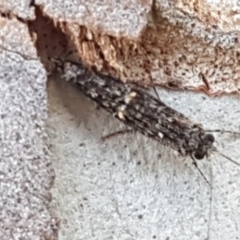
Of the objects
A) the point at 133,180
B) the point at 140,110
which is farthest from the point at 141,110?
the point at 133,180

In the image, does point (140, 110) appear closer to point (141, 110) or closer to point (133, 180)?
point (141, 110)

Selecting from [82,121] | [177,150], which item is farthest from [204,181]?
[82,121]

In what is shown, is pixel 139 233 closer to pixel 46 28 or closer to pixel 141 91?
pixel 141 91

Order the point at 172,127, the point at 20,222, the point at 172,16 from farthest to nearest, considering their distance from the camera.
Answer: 1. the point at 172,127
2. the point at 172,16
3. the point at 20,222
